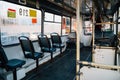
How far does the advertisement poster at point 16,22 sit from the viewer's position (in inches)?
121

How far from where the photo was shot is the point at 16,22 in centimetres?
346

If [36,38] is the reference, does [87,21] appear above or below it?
above

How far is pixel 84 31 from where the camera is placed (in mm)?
8820

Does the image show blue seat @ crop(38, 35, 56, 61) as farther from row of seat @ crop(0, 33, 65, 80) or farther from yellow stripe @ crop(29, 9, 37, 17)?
yellow stripe @ crop(29, 9, 37, 17)

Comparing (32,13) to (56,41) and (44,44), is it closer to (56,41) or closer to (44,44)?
(44,44)

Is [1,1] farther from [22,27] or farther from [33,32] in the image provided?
[33,32]

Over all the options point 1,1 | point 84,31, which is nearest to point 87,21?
point 84,31

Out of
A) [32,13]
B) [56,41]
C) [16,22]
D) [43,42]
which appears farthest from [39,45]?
[16,22]

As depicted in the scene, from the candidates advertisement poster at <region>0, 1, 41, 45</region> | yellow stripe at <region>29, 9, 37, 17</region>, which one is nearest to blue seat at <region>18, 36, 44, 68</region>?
advertisement poster at <region>0, 1, 41, 45</region>

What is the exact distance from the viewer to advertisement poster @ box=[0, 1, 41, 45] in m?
3.07

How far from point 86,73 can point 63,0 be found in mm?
4847

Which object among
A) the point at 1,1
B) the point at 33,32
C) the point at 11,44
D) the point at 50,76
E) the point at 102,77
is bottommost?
the point at 50,76

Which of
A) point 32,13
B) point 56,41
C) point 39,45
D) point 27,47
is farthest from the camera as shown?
point 56,41

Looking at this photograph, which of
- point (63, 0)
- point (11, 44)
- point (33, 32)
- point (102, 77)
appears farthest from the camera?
point (63, 0)
